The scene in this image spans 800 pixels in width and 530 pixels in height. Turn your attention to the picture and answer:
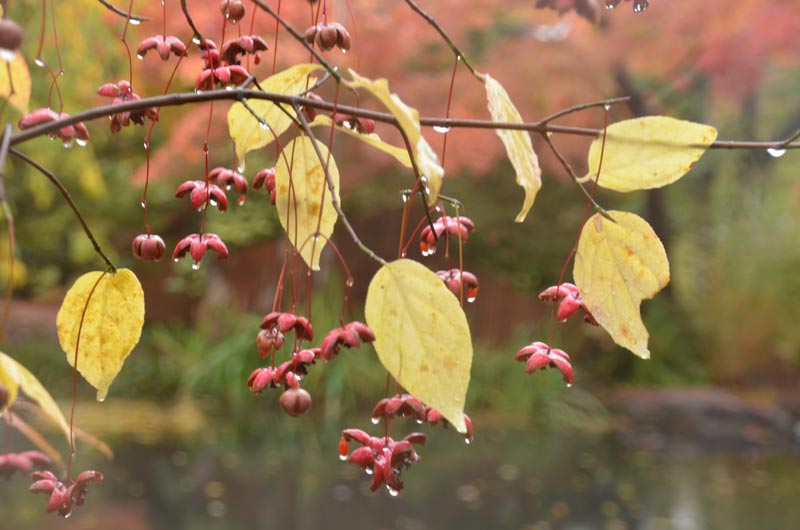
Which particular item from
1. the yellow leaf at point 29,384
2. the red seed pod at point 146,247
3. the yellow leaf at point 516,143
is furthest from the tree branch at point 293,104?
the red seed pod at point 146,247

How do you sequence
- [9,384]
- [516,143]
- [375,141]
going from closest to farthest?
[9,384]
[516,143]
[375,141]

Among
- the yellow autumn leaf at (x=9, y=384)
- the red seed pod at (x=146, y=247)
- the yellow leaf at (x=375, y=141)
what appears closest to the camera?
the yellow autumn leaf at (x=9, y=384)

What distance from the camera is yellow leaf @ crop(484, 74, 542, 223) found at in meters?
0.53

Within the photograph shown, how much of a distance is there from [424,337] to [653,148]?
0.18 metres

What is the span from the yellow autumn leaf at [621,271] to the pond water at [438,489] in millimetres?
3446

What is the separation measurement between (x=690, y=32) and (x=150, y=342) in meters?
4.17

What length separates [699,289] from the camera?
739 centimetres

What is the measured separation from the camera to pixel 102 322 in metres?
0.62

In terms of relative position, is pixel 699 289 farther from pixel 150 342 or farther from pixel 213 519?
pixel 213 519

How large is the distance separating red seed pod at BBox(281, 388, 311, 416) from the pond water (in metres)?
3.36

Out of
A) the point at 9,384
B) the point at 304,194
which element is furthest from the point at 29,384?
the point at 304,194

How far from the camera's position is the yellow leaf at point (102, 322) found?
24.3 inches

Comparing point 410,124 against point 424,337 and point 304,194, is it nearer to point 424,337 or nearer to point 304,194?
point 424,337

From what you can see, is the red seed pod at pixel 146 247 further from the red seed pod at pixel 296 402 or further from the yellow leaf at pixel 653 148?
the yellow leaf at pixel 653 148
